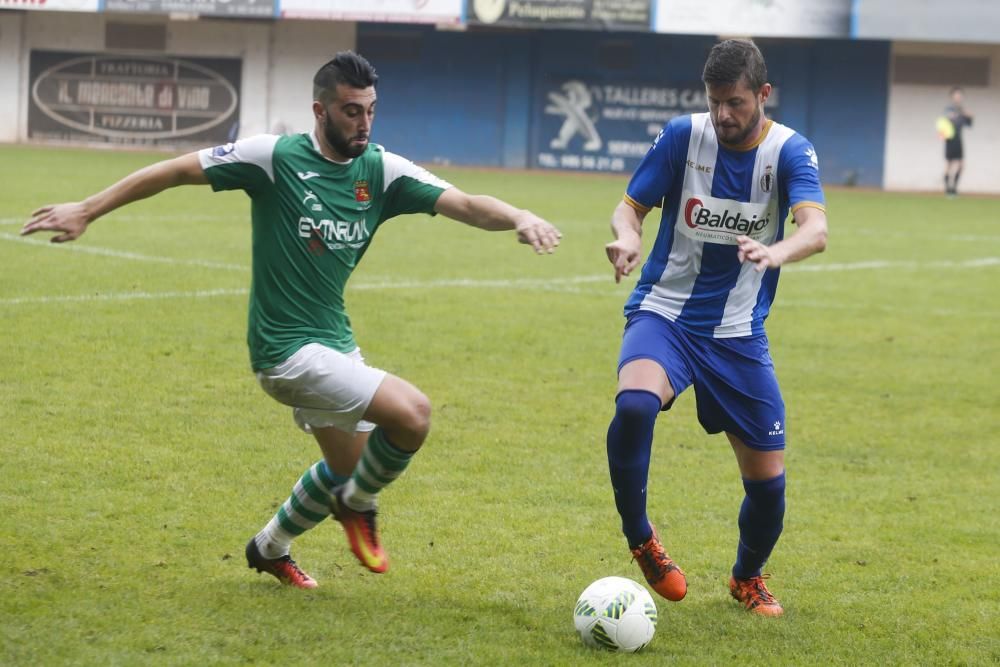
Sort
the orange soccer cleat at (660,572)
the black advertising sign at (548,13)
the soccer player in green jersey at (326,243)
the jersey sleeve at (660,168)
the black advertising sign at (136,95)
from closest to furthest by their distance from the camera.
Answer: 1. the soccer player in green jersey at (326,243)
2. the orange soccer cleat at (660,572)
3. the jersey sleeve at (660,168)
4. the black advertising sign at (548,13)
5. the black advertising sign at (136,95)

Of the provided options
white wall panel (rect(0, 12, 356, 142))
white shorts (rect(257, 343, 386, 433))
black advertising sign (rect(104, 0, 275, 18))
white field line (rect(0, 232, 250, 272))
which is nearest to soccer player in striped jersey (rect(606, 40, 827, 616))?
white shorts (rect(257, 343, 386, 433))

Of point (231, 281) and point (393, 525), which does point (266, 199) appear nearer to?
point (393, 525)

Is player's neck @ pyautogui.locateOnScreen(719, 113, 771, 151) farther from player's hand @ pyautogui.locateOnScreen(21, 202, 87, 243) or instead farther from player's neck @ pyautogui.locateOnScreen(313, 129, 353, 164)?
player's hand @ pyautogui.locateOnScreen(21, 202, 87, 243)

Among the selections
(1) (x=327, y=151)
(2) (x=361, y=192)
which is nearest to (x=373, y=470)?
(2) (x=361, y=192)

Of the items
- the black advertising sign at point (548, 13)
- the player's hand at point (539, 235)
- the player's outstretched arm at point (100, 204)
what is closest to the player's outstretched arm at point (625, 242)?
the player's hand at point (539, 235)

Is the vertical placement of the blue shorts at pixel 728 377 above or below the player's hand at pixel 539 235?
below

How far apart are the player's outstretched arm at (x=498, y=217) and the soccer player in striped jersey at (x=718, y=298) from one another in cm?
33

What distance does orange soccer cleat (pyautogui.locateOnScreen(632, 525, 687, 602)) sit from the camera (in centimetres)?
530

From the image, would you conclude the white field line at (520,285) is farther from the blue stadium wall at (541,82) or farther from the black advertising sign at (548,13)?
the blue stadium wall at (541,82)

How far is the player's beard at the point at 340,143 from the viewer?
5230 mm

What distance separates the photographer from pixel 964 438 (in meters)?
9.18

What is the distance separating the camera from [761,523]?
18.5 feet

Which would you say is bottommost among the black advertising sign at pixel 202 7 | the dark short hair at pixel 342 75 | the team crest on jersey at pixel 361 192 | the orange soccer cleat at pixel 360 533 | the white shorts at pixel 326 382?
the orange soccer cleat at pixel 360 533

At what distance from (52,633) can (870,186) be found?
34.4m
